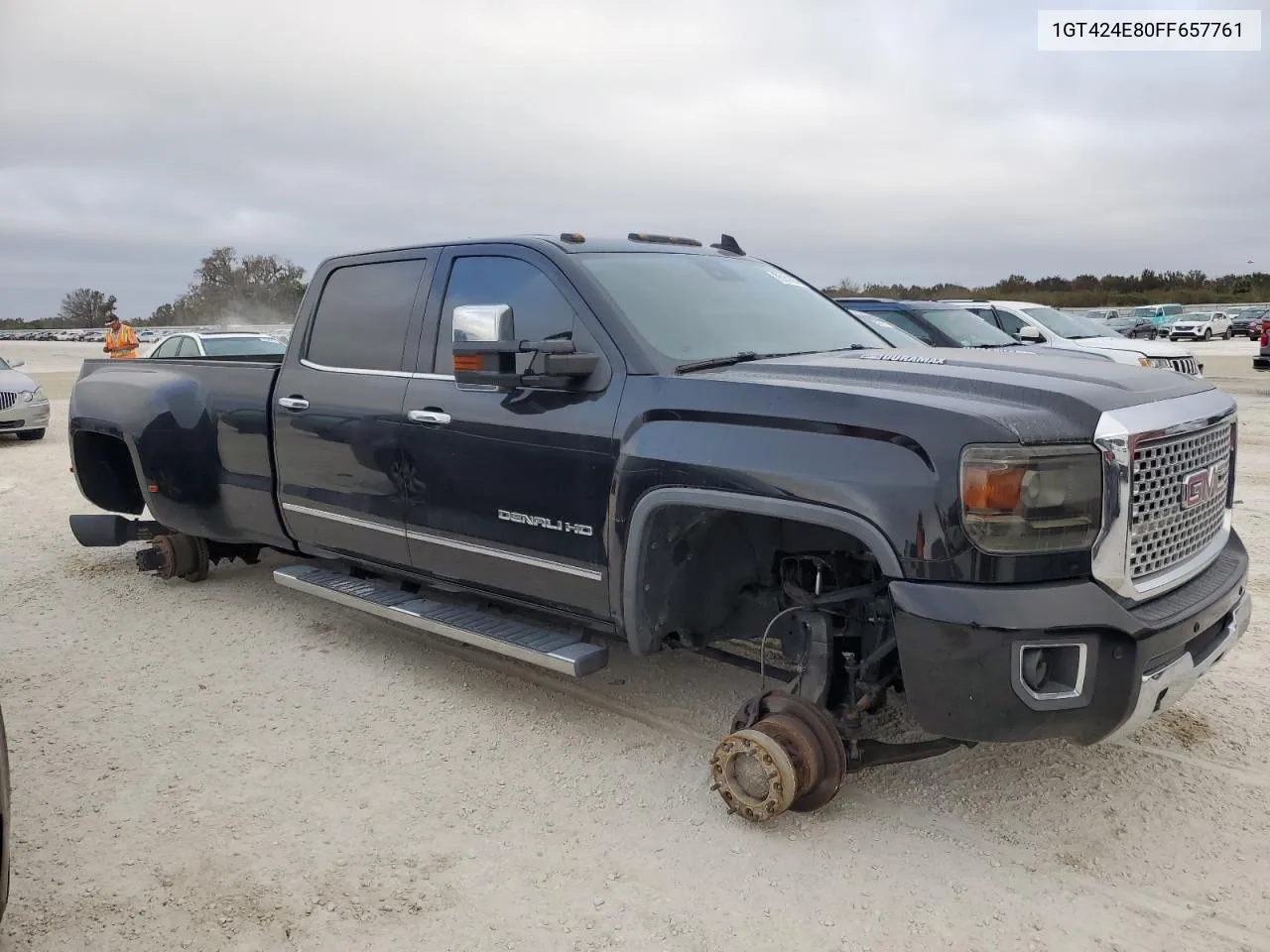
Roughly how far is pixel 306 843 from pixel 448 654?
1.77 m

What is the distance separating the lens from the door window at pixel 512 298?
3.97m

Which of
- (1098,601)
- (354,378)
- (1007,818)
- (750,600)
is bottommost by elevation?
(1007,818)

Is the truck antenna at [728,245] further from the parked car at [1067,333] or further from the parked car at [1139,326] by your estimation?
the parked car at [1139,326]

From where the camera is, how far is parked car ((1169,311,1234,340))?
43.3 metres

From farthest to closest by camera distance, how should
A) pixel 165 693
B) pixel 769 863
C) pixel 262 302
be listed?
pixel 262 302
pixel 165 693
pixel 769 863

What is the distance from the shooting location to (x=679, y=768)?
3740 mm

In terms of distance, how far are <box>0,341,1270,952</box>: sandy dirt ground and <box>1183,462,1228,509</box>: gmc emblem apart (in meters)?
1.05

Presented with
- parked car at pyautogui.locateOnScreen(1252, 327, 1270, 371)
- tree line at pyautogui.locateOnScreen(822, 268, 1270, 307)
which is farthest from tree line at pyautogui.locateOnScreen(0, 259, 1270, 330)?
parked car at pyautogui.locateOnScreen(1252, 327, 1270, 371)

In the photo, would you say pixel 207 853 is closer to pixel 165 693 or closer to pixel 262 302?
pixel 165 693

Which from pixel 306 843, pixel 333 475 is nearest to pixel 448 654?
pixel 333 475

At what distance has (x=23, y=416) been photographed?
45.1 feet

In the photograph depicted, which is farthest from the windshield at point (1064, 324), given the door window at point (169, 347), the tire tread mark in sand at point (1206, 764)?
the door window at point (169, 347)

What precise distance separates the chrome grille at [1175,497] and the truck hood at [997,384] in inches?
6.6

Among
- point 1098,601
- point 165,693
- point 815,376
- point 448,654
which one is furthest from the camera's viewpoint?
point 448,654
